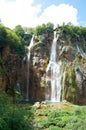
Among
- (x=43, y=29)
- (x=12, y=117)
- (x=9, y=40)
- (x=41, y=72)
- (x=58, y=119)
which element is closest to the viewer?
(x=12, y=117)

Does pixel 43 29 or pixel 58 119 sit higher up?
pixel 43 29

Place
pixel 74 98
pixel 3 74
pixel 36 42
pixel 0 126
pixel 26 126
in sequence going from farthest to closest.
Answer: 1. pixel 36 42
2. pixel 74 98
3. pixel 3 74
4. pixel 26 126
5. pixel 0 126

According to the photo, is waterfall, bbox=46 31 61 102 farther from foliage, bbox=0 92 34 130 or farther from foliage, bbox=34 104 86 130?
foliage, bbox=0 92 34 130

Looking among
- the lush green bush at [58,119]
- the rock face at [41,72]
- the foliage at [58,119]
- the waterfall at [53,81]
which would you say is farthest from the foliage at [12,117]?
the waterfall at [53,81]

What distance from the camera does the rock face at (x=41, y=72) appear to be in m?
42.9

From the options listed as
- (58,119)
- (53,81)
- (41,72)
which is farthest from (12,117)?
(41,72)

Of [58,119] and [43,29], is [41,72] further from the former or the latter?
[58,119]

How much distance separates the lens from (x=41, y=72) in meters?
44.3

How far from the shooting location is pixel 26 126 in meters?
11.4

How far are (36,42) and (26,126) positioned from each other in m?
36.3

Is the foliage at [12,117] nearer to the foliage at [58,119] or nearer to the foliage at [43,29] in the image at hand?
the foliage at [58,119]

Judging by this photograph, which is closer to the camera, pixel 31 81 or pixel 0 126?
pixel 0 126

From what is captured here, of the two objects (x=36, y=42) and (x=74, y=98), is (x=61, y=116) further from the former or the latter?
(x=36, y=42)

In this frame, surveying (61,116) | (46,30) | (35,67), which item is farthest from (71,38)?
(61,116)
